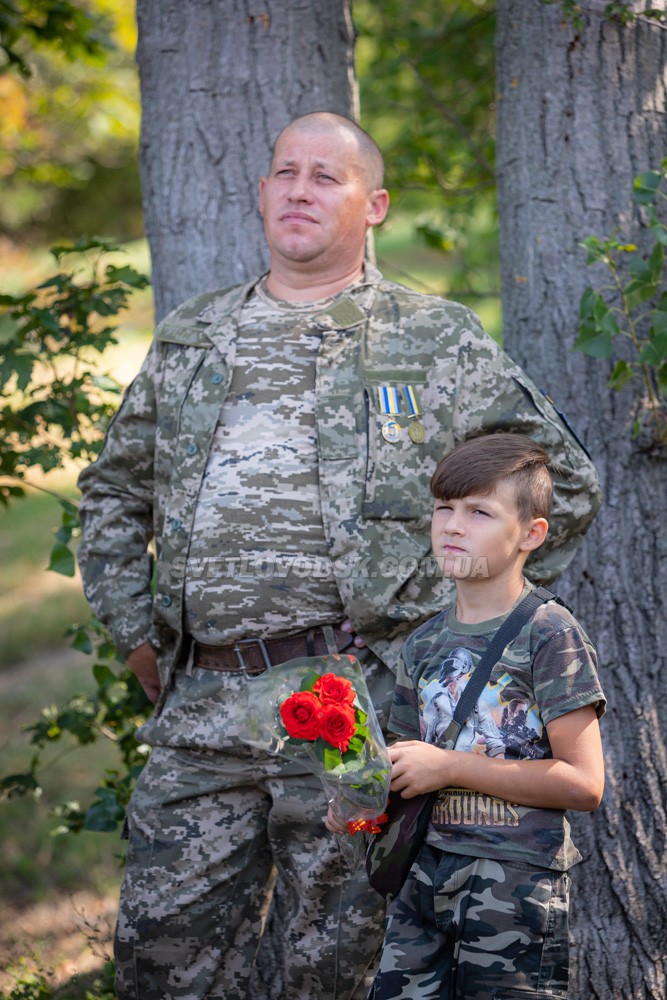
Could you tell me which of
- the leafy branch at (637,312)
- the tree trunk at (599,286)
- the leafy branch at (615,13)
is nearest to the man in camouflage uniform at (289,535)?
the leafy branch at (637,312)

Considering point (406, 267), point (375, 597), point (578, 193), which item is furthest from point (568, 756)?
point (406, 267)

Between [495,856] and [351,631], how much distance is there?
80 cm

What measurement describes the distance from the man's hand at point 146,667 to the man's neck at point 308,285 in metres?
1.09

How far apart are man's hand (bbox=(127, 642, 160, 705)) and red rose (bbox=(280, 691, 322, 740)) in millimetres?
1080

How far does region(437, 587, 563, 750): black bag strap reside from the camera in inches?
86.2

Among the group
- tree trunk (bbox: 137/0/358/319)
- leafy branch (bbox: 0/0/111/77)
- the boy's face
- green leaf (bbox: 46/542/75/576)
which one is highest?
leafy branch (bbox: 0/0/111/77)

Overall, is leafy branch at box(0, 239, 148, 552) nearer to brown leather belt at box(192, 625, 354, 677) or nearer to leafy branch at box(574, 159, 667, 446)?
brown leather belt at box(192, 625, 354, 677)

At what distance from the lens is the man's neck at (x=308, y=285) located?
3055 millimetres

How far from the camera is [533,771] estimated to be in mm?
2121

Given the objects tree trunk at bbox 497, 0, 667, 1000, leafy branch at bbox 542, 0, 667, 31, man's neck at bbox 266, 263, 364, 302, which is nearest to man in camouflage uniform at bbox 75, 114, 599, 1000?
man's neck at bbox 266, 263, 364, 302

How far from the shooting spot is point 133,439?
313 centimetres

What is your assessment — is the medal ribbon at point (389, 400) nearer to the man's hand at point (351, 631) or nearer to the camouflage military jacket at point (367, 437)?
the camouflage military jacket at point (367, 437)

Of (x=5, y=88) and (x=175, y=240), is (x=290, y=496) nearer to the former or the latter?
(x=175, y=240)

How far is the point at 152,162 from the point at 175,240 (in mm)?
292
